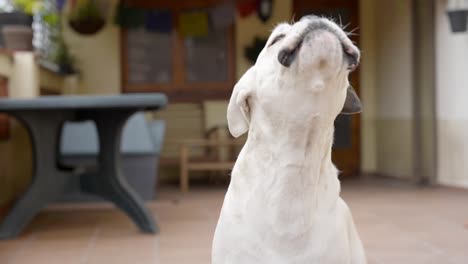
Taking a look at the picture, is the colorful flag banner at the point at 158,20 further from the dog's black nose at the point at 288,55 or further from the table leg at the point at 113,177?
the dog's black nose at the point at 288,55

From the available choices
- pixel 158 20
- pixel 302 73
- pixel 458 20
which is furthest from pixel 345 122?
pixel 302 73

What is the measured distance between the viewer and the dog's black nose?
1354mm

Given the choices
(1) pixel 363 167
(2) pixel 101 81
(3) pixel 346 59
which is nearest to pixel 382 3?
(1) pixel 363 167

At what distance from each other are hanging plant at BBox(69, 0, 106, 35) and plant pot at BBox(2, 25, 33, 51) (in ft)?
6.18

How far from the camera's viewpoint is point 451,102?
6715 millimetres

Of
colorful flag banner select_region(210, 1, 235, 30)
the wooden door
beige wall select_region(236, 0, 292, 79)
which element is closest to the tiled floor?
the wooden door

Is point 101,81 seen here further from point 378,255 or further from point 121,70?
point 378,255

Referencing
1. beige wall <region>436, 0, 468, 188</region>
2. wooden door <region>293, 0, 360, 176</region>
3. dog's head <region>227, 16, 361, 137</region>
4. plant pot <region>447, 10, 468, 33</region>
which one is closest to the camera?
dog's head <region>227, 16, 361, 137</region>

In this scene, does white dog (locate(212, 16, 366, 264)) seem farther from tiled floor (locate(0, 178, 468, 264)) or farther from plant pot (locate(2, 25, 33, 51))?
plant pot (locate(2, 25, 33, 51))

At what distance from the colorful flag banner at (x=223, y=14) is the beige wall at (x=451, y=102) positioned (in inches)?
98.2

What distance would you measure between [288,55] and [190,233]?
120 inches

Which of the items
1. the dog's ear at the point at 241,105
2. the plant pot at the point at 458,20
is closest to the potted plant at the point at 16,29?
the plant pot at the point at 458,20

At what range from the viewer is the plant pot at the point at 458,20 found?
6.11 meters

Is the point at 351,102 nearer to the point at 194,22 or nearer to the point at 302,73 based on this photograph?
the point at 302,73
